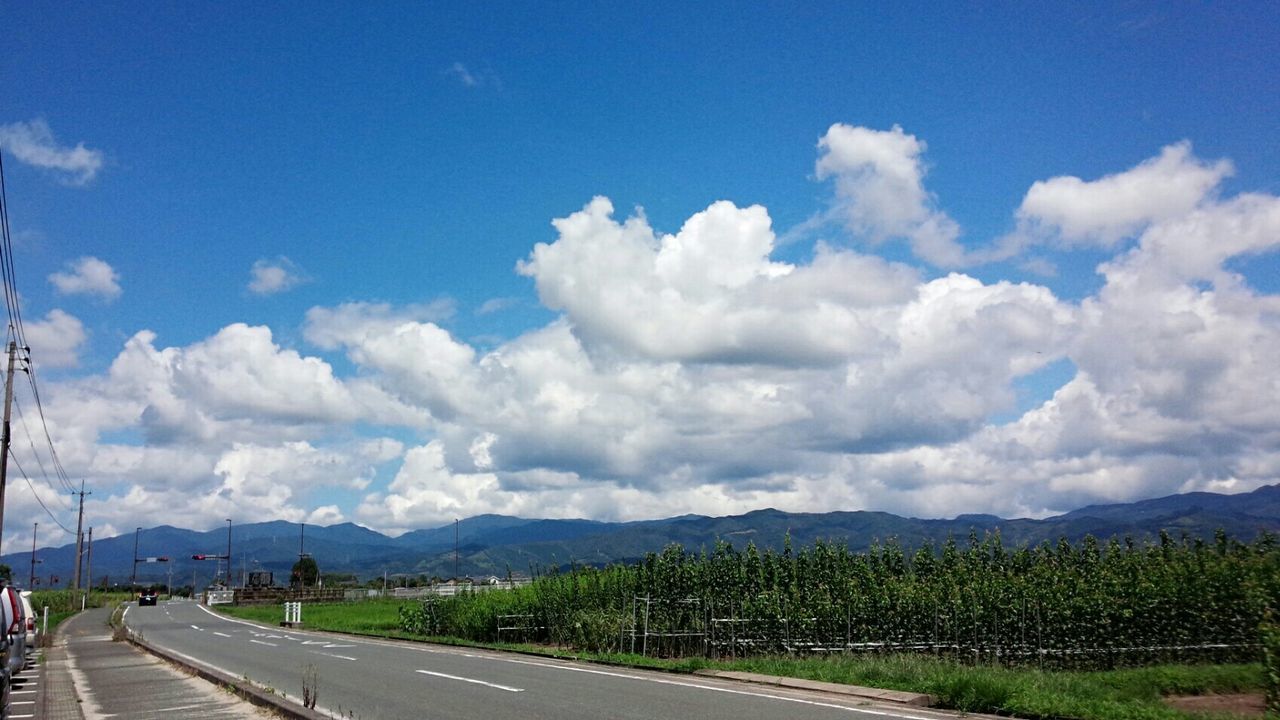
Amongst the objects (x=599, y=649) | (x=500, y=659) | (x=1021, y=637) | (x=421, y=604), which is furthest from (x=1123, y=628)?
(x=421, y=604)

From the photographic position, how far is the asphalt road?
1300 centimetres

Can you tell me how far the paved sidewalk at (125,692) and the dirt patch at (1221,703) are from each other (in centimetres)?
1432

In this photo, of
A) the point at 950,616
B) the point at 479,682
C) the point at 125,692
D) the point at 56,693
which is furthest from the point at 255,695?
the point at 950,616

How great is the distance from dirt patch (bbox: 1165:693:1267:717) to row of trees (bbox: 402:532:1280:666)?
3.04 metres

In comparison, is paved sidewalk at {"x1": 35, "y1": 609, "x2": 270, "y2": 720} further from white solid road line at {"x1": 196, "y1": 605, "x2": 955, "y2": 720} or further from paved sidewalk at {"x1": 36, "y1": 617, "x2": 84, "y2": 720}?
white solid road line at {"x1": 196, "y1": 605, "x2": 955, "y2": 720}

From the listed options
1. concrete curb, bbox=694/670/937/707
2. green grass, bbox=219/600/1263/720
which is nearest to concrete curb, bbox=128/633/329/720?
concrete curb, bbox=694/670/937/707

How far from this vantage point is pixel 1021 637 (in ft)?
66.3

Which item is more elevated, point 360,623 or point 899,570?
point 899,570

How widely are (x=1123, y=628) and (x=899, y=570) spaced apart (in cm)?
692

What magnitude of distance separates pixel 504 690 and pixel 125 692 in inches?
327

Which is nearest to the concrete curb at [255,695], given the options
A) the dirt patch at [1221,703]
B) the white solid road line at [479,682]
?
the white solid road line at [479,682]

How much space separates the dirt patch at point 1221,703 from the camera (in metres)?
13.7

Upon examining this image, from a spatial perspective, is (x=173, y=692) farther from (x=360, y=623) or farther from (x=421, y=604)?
(x=360, y=623)

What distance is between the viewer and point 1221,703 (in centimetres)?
1480
